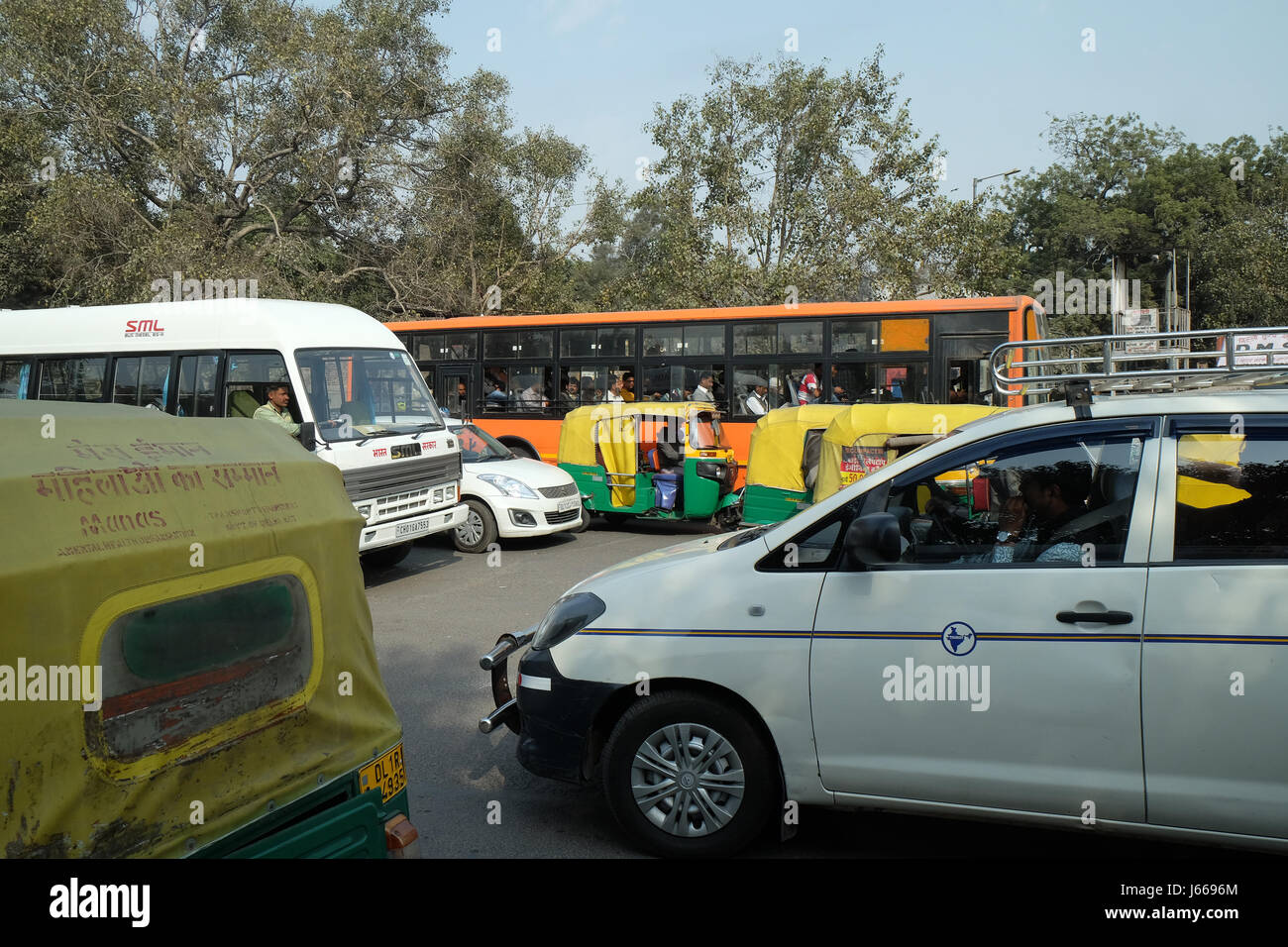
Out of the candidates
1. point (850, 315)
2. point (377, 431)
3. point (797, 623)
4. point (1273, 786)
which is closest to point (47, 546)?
point (797, 623)

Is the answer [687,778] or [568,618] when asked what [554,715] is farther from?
[687,778]

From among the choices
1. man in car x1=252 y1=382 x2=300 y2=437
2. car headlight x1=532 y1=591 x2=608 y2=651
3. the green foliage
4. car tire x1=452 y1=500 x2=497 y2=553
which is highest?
the green foliage

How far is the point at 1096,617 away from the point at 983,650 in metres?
0.38

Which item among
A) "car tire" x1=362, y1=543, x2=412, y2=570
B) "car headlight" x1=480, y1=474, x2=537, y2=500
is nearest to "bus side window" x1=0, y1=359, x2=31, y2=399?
"car tire" x1=362, y1=543, x2=412, y2=570

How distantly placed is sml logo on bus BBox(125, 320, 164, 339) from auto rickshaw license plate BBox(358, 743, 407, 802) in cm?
850

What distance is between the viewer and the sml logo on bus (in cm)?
1006

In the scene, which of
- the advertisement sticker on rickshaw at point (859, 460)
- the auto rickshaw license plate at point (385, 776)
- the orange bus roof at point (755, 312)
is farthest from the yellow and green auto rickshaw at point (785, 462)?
the auto rickshaw license plate at point (385, 776)

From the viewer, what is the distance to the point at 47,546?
201cm

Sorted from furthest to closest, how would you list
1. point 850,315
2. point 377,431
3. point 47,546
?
point 850,315 → point 377,431 → point 47,546

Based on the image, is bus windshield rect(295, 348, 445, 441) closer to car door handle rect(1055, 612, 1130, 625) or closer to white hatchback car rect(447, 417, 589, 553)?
white hatchback car rect(447, 417, 589, 553)

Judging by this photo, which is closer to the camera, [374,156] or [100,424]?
[100,424]

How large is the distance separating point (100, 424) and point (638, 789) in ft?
7.71
